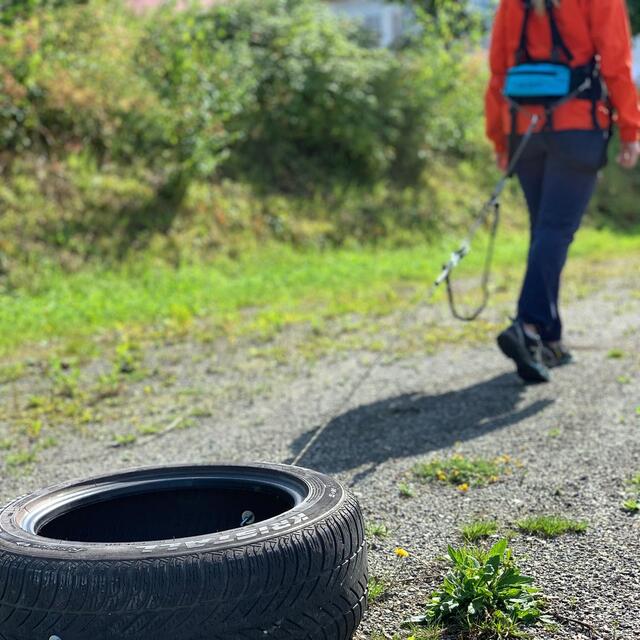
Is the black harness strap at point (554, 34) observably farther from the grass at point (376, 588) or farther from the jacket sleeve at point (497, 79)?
the grass at point (376, 588)

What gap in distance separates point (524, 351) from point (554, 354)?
0.54 meters

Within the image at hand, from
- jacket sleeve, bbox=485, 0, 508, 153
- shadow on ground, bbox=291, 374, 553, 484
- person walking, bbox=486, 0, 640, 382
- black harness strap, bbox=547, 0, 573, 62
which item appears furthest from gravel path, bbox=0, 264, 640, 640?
black harness strap, bbox=547, 0, 573, 62

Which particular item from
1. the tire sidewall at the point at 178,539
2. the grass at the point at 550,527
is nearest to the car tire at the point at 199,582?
the tire sidewall at the point at 178,539

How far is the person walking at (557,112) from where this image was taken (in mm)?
5559

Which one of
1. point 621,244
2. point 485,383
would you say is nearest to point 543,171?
point 485,383

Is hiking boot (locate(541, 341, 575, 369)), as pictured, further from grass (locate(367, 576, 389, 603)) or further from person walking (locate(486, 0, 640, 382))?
grass (locate(367, 576, 389, 603))

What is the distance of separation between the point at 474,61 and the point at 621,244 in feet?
18.6

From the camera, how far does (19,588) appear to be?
2357 millimetres

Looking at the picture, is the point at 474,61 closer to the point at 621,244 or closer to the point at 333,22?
the point at 333,22

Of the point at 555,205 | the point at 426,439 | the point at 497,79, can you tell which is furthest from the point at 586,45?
the point at 426,439

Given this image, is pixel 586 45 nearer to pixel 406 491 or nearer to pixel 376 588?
pixel 406 491

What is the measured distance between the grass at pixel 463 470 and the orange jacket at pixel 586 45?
7.46 ft

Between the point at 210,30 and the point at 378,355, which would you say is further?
the point at 210,30

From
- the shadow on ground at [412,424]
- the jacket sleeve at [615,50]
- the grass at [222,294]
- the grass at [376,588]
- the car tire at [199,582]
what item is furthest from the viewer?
the grass at [222,294]
